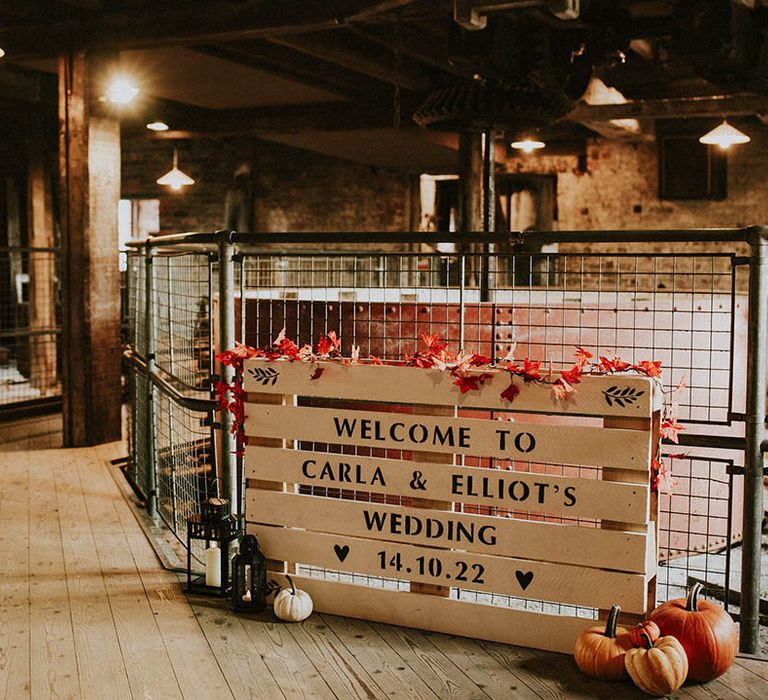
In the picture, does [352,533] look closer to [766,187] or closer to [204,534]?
[204,534]

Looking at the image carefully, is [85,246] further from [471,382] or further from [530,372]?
[530,372]

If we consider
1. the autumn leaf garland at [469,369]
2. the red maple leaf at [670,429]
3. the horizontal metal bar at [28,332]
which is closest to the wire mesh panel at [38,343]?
the horizontal metal bar at [28,332]

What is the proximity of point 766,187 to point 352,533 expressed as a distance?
8.99m

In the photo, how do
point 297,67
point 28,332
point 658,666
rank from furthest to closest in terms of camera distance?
point 297,67 → point 28,332 → point 658,666

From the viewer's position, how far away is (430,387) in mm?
3039

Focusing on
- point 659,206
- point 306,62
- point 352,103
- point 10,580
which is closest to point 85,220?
point 306,62

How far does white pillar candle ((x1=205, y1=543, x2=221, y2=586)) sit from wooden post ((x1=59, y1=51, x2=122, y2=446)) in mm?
3394

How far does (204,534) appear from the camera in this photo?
131 inches

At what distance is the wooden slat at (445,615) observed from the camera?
2912mm

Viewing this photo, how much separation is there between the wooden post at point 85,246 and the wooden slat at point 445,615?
144 inches

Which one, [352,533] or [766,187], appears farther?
[766,187]

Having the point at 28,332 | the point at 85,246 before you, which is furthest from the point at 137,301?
the point at 28,332

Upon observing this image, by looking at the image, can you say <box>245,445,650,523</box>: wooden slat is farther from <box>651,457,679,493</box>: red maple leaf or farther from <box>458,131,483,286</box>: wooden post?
<box>458,131,483,286</box>: wooden post

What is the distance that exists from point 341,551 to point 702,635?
1187 millimetres
